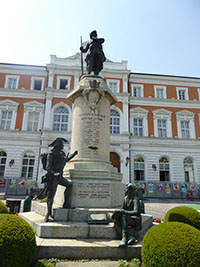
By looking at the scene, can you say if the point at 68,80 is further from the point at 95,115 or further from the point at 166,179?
the point at 95,115

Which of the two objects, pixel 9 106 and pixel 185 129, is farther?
pixel 185 129

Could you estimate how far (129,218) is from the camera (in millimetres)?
4039

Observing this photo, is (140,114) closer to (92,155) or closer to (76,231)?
(92,155)

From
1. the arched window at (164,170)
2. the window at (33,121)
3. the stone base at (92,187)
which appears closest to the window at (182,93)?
the arched window at (164,170)

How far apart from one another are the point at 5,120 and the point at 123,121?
16.2m

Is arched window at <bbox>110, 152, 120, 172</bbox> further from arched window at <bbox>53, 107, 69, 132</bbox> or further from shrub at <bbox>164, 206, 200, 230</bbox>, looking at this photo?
shrub at <bbox>164, 206, 200, 230</bbox>

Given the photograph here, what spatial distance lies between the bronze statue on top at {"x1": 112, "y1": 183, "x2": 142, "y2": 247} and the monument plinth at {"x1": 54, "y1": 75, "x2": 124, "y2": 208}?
1116 mm

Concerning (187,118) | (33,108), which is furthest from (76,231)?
(187,118)

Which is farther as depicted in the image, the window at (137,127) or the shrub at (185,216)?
the window at (137,127)

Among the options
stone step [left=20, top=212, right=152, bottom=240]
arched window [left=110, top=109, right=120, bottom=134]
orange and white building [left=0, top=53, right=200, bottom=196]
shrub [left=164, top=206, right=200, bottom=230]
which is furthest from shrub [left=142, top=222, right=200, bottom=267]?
arched window [left=110, top=109, right=120, bottom=134]

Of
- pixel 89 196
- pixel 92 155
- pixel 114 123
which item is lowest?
pixel 89 196

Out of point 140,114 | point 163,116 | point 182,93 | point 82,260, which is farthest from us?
point 182,93

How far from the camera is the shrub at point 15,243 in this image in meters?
2.69

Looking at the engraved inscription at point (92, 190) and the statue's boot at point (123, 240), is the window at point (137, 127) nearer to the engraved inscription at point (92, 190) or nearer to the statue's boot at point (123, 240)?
the engraved inscription at point (92, 190)
